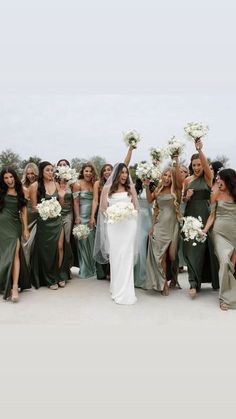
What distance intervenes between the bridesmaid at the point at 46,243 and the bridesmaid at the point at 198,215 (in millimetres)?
2330

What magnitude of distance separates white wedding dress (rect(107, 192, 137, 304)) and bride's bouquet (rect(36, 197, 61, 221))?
1.03 m

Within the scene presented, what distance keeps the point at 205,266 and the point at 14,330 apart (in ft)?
11.4

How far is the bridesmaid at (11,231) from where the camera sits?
22.3 feet

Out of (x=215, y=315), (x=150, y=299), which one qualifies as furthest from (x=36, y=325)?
(x=215, y=315)

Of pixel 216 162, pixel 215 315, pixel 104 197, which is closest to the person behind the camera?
pixel 215 315

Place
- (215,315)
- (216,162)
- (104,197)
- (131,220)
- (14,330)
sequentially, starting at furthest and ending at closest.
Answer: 1. (216,162)
2. (104,197)
3. (131,220)
4. (215,315)
5. (14,330)

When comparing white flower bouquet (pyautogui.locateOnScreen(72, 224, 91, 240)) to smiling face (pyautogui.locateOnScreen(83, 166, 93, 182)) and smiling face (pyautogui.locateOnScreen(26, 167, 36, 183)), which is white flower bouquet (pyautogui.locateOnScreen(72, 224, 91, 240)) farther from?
smiling face (pyautogui.locateOnScreen(26, 167, 36, 183))

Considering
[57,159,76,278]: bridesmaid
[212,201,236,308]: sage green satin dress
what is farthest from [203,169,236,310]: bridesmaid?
[57,159,76,278]: bridesmaid

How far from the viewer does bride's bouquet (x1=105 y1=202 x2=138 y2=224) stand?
665 centimetres

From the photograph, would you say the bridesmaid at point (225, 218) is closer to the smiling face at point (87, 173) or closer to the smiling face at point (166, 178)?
the smiling face at point (166, 178)

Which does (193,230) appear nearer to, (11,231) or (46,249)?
(46,249)

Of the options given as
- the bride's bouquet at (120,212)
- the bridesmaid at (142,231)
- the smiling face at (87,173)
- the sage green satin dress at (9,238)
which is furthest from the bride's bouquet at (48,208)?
the bridesmaid at (142,231)

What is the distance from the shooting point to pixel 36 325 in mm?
5555

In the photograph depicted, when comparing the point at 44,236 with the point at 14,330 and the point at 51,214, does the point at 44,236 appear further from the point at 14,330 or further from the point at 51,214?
the point at 14,330
